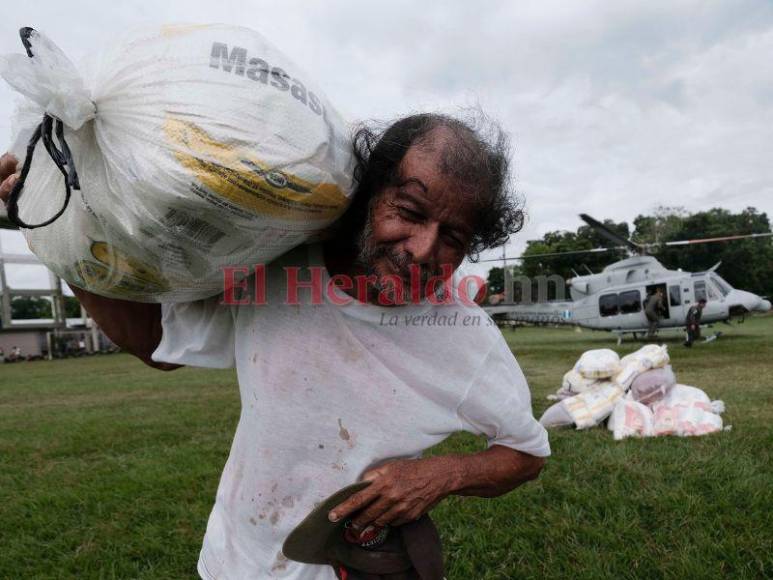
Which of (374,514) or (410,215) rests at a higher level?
(410,215)

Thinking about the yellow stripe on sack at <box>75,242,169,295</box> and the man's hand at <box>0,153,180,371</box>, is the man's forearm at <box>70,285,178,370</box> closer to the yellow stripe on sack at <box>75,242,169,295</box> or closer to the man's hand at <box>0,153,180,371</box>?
the man's hand at <box>0,153,180,371</box>

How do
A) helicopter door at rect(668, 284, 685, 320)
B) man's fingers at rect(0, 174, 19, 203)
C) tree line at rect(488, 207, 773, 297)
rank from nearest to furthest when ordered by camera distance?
man's fingers at rect(0, 174, 19, 203) → helicopter door at rect(668, 284, 685, 320) → tree line at rect(488, 207, 773, 297)

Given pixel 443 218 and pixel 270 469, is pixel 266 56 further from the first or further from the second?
pixel 270 469

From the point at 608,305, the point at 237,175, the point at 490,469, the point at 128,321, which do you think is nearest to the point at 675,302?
the point at 608,305

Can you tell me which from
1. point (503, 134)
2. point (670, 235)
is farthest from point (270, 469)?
point (670, 235)

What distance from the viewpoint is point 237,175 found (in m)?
0.90

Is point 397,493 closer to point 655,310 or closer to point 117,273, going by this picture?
point 117,273

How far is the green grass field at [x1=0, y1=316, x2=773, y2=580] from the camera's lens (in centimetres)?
254

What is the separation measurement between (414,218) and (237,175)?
1.38 feet

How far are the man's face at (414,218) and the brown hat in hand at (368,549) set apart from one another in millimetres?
480

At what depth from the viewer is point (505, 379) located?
124 cm

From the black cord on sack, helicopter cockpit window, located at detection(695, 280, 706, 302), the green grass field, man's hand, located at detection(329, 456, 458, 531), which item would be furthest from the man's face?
helicopter cockpit window, located at detection(695, 280, 706, 302)

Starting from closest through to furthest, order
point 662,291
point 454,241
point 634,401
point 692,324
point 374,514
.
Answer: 1. point 374,514
2. point 454,241
3. point 634,401
4. point 692,324
5. point 662,291

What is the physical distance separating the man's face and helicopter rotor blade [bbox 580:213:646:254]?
1419 cm
